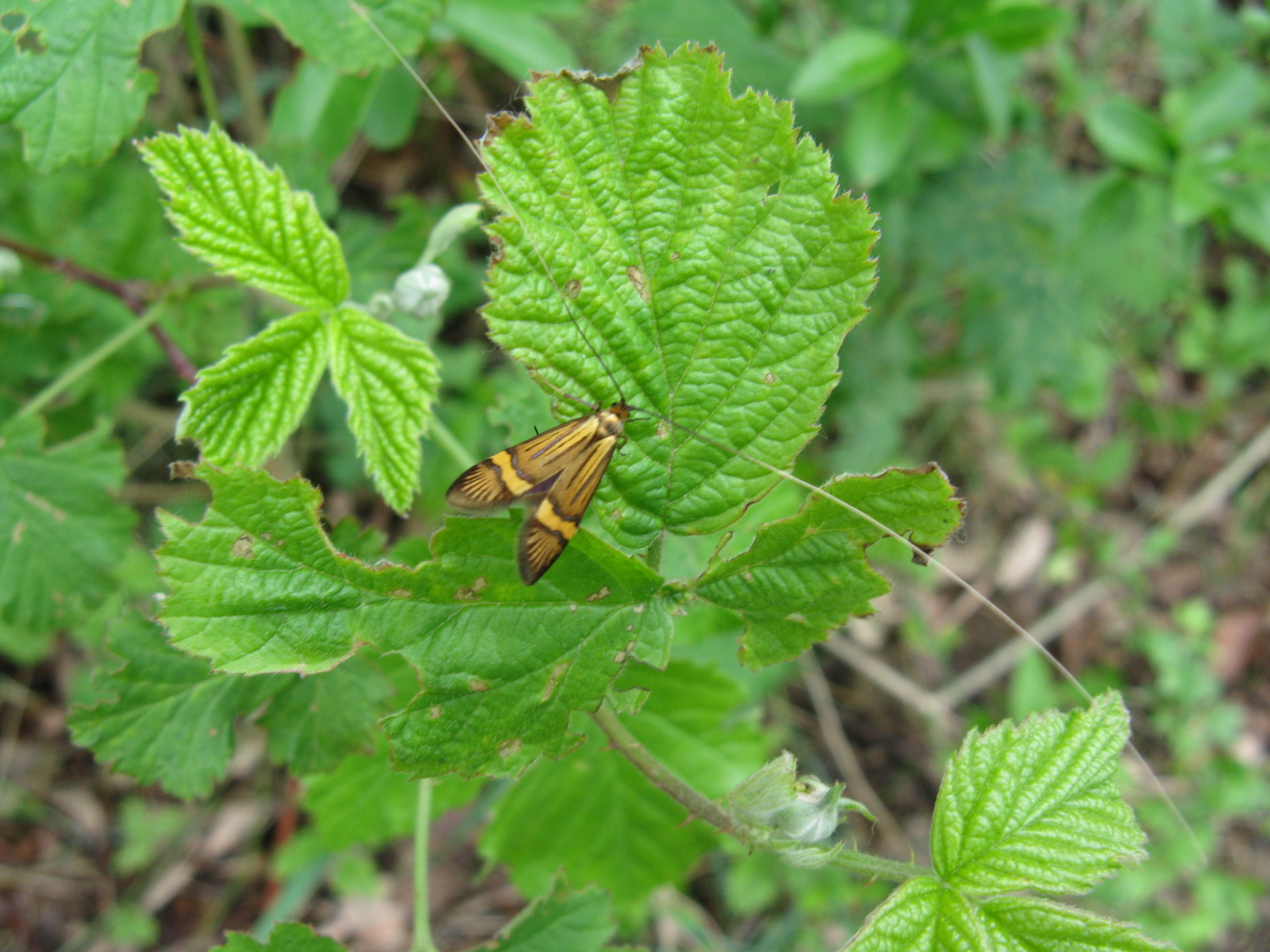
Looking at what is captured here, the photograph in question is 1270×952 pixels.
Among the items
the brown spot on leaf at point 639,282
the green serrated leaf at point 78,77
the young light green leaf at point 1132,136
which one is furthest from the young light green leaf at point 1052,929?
the young light green leaf at point 1132,136

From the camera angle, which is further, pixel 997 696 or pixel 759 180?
pixel 997 696

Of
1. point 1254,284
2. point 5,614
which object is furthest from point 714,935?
point 1254,284

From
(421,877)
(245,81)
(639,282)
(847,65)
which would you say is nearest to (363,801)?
(421,877)

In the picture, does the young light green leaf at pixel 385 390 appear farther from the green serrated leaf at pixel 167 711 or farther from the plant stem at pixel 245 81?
the plant stem at pixel 245 81

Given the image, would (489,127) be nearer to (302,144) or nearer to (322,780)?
(302,144)

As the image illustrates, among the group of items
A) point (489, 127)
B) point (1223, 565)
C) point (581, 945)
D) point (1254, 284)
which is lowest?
point (1223, 565)

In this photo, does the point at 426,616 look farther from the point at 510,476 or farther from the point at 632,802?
the point at 632,802

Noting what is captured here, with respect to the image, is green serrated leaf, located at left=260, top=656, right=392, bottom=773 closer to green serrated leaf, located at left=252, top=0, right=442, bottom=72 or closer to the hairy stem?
the hairy stem

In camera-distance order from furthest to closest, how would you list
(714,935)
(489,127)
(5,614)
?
(714,935)
(5,614)
(489,127)
